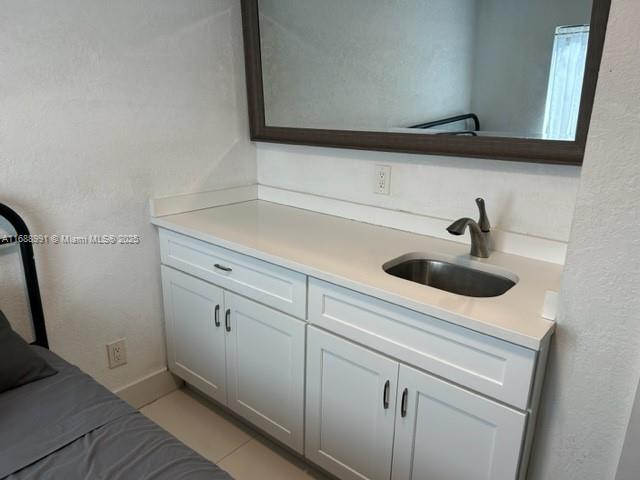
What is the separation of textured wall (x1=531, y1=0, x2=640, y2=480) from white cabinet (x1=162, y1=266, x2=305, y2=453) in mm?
822

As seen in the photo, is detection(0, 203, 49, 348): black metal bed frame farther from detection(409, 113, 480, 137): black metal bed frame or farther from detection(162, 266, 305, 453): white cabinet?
detection(409, 113, 480, 137): black metal bed frame

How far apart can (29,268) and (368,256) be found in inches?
47.9

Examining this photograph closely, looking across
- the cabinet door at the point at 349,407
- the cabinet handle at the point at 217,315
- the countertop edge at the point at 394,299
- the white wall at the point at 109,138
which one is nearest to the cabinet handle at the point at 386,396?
the cabinet door at the point at 349,407

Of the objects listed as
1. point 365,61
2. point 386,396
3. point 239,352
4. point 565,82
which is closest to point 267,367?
point 239,352

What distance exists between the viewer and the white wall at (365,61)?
68.5 inches

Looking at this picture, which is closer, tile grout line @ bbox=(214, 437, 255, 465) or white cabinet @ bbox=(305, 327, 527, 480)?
white cabinet @ bbox=(305, 327, 527, 480)

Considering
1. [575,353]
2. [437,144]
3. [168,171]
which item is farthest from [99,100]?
[575,353]

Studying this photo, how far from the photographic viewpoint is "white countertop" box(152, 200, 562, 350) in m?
1.22

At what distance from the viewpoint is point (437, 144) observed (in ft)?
5.79

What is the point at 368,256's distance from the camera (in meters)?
1.65

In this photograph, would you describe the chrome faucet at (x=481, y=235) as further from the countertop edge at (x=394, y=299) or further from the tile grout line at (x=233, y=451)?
the tile grout line at (x=233, y=451)

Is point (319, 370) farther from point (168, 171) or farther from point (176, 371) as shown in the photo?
point (168, 171)

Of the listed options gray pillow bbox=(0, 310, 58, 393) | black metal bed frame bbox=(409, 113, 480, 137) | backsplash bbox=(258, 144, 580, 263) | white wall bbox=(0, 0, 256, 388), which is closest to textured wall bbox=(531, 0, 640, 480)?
backsplash bbox=(258, 144, 580, 263)

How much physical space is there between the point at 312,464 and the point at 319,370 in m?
0.50
